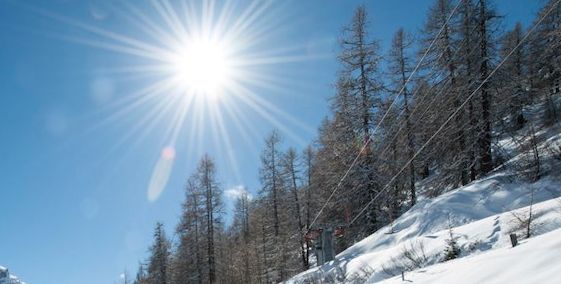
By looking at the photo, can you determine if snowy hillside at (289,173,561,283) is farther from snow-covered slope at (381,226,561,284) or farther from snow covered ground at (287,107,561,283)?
snow-covered slope at (381,226,561,284)

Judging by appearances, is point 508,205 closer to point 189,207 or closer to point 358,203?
point 358,203

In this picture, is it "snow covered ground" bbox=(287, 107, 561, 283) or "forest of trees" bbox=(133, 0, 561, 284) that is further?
"forest of trees" bbox=(133, 0, 561, 284)

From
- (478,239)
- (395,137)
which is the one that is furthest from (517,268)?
(395,137)

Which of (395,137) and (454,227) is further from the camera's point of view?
(395,137)

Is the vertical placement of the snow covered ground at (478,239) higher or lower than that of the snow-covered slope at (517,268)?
higher

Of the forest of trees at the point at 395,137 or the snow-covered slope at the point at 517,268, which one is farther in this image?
the forest of trees at the point at 395,137

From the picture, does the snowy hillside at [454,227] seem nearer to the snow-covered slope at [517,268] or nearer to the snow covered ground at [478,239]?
the snow covered ground at [478,239]

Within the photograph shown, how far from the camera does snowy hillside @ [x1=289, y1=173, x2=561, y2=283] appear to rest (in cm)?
966

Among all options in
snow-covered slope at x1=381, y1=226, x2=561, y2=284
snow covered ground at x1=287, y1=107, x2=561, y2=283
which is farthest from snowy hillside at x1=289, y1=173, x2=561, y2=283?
snow-covered slope at x1=381, y1=226, x2=561, y2=284

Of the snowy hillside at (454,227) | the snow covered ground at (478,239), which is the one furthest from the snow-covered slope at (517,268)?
the snowy hillside at (454,227)

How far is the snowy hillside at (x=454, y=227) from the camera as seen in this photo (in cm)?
966

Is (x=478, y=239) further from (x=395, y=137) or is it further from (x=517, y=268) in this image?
(x=395, y=137)

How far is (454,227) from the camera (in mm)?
12922

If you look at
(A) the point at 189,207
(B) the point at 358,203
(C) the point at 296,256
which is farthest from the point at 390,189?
(A) the point at 189,207
